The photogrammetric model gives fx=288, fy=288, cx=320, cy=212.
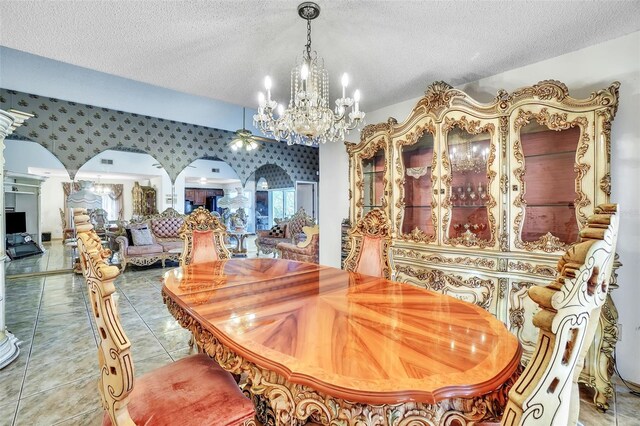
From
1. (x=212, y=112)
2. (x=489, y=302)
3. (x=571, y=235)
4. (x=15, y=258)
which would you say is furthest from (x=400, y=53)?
(x=15, y=258)

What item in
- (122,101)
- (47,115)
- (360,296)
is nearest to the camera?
(360,296)

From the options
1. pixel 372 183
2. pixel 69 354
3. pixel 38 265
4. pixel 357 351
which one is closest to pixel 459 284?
pixel 372 183

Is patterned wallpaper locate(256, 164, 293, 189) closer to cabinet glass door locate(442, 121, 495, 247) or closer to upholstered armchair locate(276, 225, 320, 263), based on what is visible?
upholstered armchair locate(276, 225, 320, 263)

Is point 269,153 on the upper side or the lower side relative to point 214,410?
upper

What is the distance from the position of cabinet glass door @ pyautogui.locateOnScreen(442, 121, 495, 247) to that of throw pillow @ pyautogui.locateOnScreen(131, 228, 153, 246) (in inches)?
233

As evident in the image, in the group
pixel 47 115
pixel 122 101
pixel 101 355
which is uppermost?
pixel 122 101

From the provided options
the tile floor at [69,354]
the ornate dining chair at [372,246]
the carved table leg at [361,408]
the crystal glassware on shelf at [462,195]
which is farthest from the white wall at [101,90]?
the carved table leg at [361,408]

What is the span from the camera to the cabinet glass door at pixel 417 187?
283 cm

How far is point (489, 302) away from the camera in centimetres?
225

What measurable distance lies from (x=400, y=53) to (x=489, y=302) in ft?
6.89

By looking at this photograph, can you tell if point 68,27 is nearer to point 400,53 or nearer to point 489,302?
point 400,53

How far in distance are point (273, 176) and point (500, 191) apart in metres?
10.5

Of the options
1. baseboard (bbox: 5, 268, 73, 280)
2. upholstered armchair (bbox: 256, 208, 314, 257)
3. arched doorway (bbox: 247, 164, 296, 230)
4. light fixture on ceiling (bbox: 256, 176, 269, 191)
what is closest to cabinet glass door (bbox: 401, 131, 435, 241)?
upholstered armchair (bbox: 256, 208, 314, 257)

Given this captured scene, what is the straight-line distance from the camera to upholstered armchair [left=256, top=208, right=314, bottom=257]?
7.05 metres
